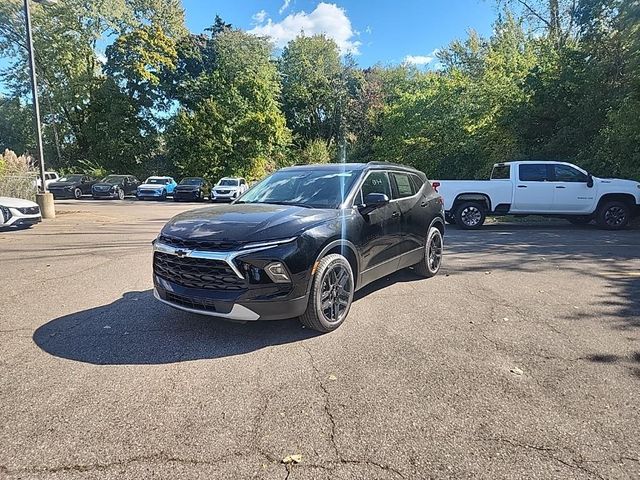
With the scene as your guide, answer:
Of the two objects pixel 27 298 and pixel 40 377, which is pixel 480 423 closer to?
pixel 40 377

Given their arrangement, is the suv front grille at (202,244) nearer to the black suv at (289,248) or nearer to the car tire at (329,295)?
the black suv at (289,248)

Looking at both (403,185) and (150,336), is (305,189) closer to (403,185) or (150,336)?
(403,185)

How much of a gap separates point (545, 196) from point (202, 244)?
11192mm

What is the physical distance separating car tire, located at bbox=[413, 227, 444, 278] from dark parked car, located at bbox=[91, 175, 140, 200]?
26.3m

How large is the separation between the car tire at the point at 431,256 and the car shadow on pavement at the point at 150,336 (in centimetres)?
260

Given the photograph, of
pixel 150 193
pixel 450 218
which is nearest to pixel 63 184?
pixel 150 193

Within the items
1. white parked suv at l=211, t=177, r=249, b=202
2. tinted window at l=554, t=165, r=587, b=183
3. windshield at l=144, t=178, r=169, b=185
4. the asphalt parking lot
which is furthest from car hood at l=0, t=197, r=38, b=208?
windshield at l=144, t=178, r=169, b=185

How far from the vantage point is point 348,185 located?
204 inches

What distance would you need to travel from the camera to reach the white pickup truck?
1216cm

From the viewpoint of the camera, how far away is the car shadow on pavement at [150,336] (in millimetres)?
3920

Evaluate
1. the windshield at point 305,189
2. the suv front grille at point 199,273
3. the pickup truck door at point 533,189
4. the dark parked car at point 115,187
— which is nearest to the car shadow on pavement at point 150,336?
the suv front grille at point 199,273

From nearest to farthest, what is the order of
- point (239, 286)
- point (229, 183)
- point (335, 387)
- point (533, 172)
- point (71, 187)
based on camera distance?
point (335, 387) → point (239, 286) → point (533, 172) → point (229, 183) → point (71, 187)

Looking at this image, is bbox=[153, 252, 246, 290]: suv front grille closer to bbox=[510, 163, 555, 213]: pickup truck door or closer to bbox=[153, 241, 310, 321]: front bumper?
bbox=[153, 241, 310, 321]: front bumper

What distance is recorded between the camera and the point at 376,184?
558 cm
